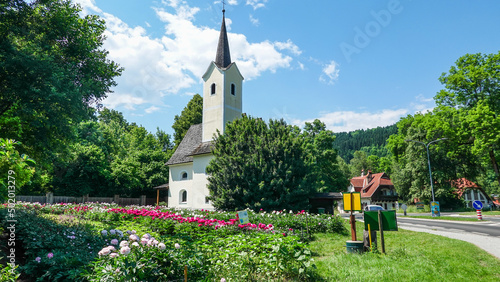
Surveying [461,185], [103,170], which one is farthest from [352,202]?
[461,185]

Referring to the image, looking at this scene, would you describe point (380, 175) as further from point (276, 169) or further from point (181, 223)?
point (181, 223)

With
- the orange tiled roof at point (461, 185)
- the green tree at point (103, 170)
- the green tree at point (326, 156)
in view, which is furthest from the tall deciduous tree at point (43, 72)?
the orange tiled roof at point (461, 185)

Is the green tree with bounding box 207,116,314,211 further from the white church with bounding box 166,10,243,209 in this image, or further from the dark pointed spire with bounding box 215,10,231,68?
the dark pointed spire with bounding box 215,10,231,68

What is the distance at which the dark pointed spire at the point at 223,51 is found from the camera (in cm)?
3108

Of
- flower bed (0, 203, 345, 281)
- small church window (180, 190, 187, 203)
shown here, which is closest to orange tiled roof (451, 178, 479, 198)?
small church window (180, 190, 187, 203)

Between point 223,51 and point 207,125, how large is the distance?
28.4ft

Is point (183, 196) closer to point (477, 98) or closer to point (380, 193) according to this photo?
point (477, 98)

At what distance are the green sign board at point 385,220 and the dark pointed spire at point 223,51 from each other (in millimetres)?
25443

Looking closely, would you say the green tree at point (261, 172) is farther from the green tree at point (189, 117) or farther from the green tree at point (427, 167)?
the green tree at point (189, 117)

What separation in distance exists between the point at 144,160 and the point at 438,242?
34.3 m

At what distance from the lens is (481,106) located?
2939cm

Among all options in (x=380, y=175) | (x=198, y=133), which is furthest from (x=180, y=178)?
(x=380, y=175)

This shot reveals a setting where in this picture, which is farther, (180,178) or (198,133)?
(198,133)

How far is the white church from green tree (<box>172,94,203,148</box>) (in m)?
15.1
